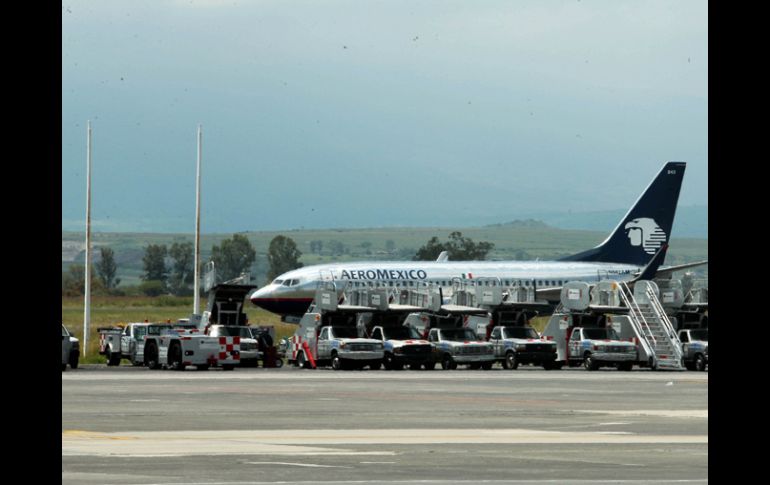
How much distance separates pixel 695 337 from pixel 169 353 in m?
21.7

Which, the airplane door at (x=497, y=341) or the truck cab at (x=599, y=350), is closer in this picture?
the truck cab at (x=599, y=350)

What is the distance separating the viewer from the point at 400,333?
59.9 metres

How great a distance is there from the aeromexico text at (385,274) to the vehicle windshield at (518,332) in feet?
52.0

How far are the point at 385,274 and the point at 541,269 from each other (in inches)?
408

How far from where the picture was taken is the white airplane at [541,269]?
75188 millimetres

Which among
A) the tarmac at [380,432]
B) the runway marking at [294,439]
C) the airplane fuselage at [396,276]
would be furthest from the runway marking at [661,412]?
the airplane fuselage at [396,276]

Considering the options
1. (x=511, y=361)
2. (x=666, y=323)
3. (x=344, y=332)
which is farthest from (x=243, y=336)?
(x=666, y=323)

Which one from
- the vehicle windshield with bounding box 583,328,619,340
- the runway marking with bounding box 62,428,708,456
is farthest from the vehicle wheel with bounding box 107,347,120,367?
the runway marking with bounding box 62,428,708,456

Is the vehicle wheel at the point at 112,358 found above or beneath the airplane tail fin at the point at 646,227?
beneath

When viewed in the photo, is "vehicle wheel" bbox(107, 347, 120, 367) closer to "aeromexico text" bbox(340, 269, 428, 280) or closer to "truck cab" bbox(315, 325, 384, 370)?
"truck cab" bbox(315, 325, 384, 370)

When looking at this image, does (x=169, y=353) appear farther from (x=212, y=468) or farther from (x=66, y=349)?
(x=212, y=468)

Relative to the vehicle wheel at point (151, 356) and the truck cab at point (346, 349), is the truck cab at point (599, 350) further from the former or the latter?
the vehicle wheel at point (151, 356)
